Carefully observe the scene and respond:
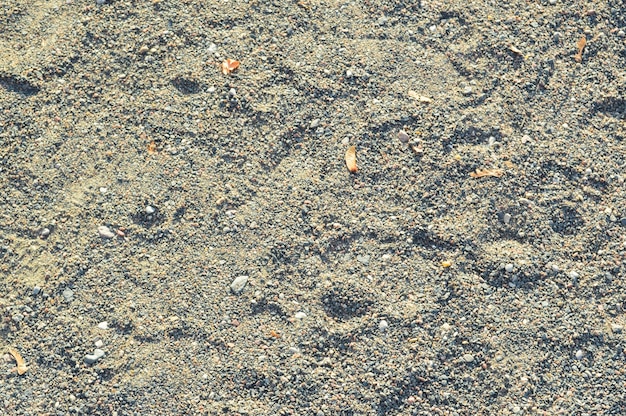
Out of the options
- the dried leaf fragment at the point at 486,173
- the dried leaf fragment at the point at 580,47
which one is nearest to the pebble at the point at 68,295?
the dried leaf fragment at the point at 486,173

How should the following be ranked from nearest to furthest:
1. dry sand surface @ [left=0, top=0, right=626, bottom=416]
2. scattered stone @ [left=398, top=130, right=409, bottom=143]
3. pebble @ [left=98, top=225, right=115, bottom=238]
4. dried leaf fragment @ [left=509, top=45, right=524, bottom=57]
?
1. dry sand surface @ [left=0, top=0, right=626, bottom=416]
2. pebble @ [left=98, top=225, right=115, bottom=238]
3. scattered stone @ [left=398, top=130, right=409, bottom=143]
4. dried leaf fragment @ [left=509, top=45, right=524, bottom=57]

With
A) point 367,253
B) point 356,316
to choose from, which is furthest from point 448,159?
point 356,316

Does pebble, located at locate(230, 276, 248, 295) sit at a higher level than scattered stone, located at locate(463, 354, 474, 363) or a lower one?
higher

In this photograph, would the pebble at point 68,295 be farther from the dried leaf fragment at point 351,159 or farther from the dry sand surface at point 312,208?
the dried leaf fragment at point 351,159

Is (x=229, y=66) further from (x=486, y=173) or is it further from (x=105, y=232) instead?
(x=486, y=173)

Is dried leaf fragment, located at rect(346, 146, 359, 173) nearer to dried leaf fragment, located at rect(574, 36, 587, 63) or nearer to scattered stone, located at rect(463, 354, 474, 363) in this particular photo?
scattered stone, located at rect(463, 354, 474, 363)

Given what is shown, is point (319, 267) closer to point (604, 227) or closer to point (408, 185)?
point (408, 185)

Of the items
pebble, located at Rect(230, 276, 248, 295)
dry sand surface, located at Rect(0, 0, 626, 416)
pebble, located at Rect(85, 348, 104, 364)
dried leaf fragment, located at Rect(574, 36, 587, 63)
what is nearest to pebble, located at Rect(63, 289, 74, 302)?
dry sand surface, located at Rect(0, 0, 626, 416)

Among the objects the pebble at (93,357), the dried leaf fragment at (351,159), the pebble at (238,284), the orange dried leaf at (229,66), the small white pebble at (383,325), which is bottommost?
the pebble at (93,357)
